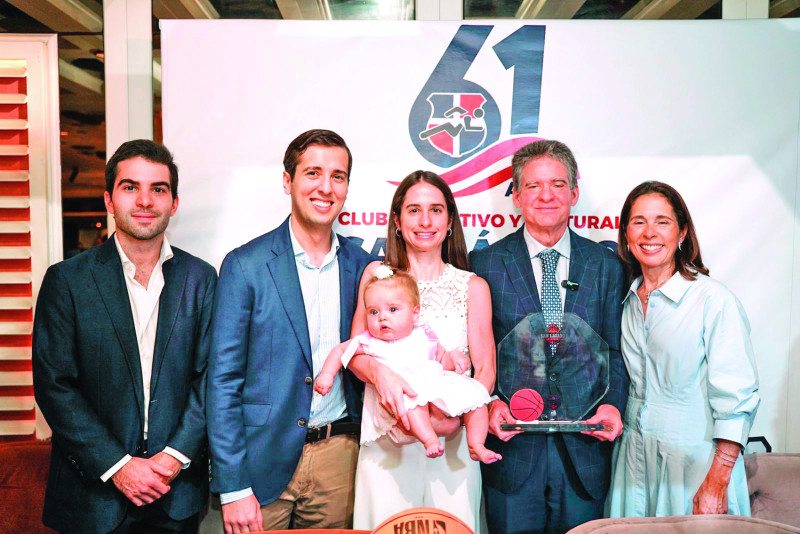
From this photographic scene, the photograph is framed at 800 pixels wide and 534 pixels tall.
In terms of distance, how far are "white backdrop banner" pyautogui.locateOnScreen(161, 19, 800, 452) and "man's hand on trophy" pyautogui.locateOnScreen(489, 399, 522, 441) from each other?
1323mm

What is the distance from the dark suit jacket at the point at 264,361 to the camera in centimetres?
223

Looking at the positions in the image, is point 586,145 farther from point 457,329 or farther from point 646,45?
point 457,329

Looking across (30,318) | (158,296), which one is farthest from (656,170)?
(30,318)

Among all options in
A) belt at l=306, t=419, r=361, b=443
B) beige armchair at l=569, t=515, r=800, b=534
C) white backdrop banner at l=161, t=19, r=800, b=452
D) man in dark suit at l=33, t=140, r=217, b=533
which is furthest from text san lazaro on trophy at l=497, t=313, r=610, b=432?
man in dark suit at l=33, t=140, r=217, b=533

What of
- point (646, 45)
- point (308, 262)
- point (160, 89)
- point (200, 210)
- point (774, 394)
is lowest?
point (774, 394)

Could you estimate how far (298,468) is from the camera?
2.35 meters

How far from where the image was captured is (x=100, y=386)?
222 cm

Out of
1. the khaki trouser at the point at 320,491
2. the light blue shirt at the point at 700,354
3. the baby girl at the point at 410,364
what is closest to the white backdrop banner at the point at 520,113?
the light blue shirt at the point at 700,354

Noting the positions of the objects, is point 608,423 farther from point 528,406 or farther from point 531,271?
point 531,271

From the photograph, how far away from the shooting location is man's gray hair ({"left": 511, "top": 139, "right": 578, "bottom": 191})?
2557mm

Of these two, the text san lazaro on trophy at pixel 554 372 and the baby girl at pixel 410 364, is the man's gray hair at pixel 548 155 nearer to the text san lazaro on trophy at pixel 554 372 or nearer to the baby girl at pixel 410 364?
the text san lazaro on trophy at pixel 554 372

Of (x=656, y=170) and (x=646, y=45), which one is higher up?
(x=646, y=45)

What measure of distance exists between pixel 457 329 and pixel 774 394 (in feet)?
6.75

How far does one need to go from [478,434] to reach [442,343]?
0.41 meters
